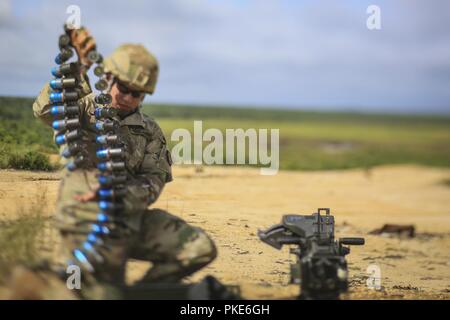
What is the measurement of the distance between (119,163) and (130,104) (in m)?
0.53

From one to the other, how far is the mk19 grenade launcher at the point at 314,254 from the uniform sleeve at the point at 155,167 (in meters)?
1.03

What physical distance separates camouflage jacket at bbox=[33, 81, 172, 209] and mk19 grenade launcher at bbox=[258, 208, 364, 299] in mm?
1089

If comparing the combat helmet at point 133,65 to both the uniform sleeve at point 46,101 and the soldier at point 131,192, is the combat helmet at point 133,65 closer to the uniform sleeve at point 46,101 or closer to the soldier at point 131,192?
the soldier at point 131,192

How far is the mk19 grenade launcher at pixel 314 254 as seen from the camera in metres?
6.54

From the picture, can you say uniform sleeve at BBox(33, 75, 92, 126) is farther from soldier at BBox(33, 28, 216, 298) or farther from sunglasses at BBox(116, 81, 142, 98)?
sunglasses at BBox(116, 81, 142, 98)

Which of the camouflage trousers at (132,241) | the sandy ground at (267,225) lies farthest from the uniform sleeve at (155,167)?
the sandy ground at (267,225)

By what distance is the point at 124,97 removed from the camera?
6375 millimetres

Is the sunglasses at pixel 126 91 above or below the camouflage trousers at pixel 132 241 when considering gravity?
above

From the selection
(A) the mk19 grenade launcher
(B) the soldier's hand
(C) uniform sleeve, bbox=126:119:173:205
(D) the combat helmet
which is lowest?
(A) the mk19 grenade launcher

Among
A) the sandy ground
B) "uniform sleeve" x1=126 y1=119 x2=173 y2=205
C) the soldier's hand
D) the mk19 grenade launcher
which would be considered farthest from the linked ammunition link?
the mk19 grenade launcher

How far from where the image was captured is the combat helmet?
610 centimetres

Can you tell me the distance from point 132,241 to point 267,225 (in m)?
3.32

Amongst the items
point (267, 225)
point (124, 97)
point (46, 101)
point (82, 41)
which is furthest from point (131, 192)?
point (267, 225)
